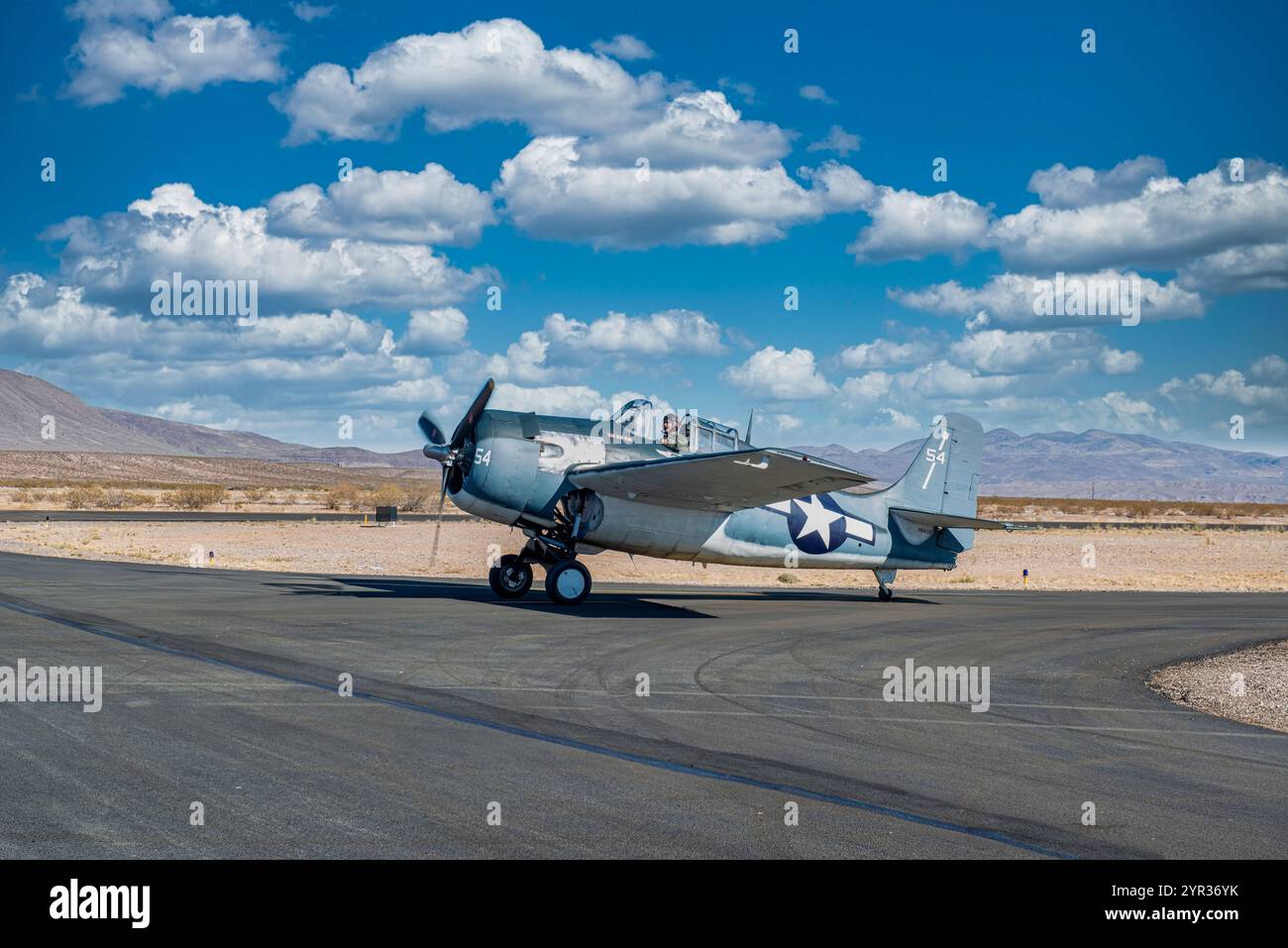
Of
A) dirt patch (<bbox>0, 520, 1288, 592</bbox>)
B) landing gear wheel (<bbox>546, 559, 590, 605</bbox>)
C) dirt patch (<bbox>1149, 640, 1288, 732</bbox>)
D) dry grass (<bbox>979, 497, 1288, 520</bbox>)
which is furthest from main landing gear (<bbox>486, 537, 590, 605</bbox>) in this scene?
dry grass (<bbox>979, 497, 1288, 520</bbox>)

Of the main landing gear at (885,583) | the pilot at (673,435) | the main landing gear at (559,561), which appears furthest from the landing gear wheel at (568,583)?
the main landing gear at (885,583)

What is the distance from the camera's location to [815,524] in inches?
963

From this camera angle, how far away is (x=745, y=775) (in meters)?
8.27

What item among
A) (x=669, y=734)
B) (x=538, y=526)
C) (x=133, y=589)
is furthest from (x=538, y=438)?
(x=669, y=734)

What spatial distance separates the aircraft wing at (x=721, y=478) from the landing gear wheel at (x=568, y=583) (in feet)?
5.39

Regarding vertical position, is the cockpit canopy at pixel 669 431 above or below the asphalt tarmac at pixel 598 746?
above

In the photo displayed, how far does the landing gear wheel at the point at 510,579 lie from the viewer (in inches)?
904

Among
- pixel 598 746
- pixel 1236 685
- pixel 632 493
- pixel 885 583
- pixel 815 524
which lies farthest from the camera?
pixel 885 583

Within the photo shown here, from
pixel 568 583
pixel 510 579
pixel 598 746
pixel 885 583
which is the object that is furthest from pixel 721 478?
pixel 598 746

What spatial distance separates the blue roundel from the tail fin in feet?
6.89

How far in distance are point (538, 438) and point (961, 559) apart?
95.8 ft

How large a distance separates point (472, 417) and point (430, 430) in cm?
216

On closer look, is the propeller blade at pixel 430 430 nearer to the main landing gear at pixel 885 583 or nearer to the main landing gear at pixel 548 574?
the main landing gear at pixel 548 574

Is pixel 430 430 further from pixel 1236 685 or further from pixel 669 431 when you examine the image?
pixel 1236 685
